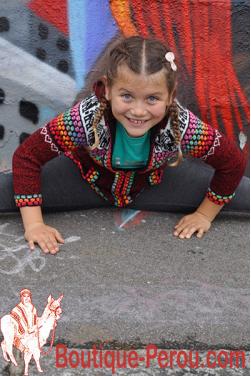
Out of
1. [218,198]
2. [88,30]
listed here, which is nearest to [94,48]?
[88,30]

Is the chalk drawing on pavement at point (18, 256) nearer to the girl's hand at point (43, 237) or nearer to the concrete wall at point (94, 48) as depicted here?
the girl's hand at point (43, 237)

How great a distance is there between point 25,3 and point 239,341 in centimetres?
162

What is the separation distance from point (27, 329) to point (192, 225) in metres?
1.00

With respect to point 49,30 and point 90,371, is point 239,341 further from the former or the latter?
point 49,30

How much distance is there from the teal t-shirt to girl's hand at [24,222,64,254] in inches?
14.3

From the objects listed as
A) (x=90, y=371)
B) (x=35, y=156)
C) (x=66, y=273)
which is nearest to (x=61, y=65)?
(x=35, y=156)

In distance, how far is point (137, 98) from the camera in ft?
7.24

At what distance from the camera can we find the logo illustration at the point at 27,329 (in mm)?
1812

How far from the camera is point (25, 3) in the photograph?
261 cm

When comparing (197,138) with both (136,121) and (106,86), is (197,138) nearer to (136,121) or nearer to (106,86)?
(136,121)

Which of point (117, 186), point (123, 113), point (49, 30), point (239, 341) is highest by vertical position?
point (49, 30)

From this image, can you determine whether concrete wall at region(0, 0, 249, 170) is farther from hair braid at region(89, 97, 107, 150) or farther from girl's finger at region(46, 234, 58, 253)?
girl's finger at region(46, 234, 58, 253)

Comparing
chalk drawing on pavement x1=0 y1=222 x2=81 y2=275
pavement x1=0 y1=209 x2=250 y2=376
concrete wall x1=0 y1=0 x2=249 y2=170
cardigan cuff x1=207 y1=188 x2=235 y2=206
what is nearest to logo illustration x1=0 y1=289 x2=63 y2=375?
pavement x1=0 y1=209 x2=250 y2=376

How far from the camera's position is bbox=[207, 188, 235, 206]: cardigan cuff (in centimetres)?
262
